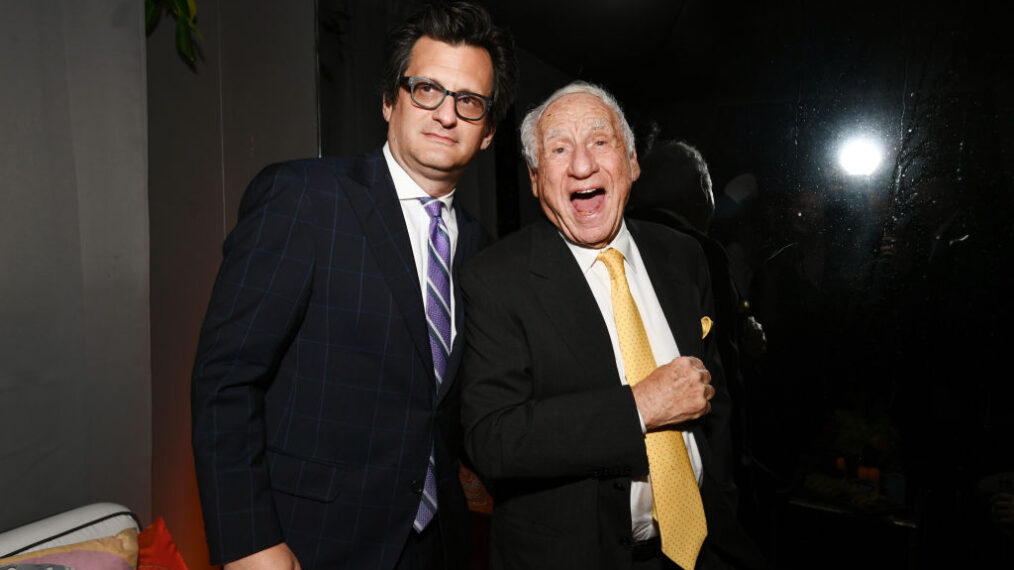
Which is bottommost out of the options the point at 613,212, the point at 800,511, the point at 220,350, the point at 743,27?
the point at 800,511

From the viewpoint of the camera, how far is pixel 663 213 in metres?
1.83

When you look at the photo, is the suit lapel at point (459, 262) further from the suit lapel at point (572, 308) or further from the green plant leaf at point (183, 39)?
the green plant leaf at point (183, 39)

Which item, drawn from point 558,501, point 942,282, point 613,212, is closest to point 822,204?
point 942,282

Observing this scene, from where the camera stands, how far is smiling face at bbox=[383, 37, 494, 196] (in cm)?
135

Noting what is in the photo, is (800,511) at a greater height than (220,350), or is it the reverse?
(220,350)

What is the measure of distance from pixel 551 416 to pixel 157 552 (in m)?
1.10

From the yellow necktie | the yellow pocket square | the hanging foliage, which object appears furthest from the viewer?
the hanging foliage

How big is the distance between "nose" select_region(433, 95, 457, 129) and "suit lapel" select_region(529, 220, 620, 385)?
0.35 metres

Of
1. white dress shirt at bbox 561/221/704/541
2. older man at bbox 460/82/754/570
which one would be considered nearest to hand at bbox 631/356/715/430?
older man at bbox 460/82/754/570

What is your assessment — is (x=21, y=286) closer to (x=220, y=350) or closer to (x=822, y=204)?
(x=220, y=350)

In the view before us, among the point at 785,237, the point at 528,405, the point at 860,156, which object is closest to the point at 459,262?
the point at 528,405

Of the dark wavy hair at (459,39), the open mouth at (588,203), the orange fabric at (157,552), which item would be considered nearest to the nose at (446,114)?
the dark wavy hair at (459,39)

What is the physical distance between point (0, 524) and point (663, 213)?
1918 millimetres

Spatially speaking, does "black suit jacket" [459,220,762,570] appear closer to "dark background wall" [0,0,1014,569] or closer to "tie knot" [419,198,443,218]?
"tie knot" [419,198,443,218]
